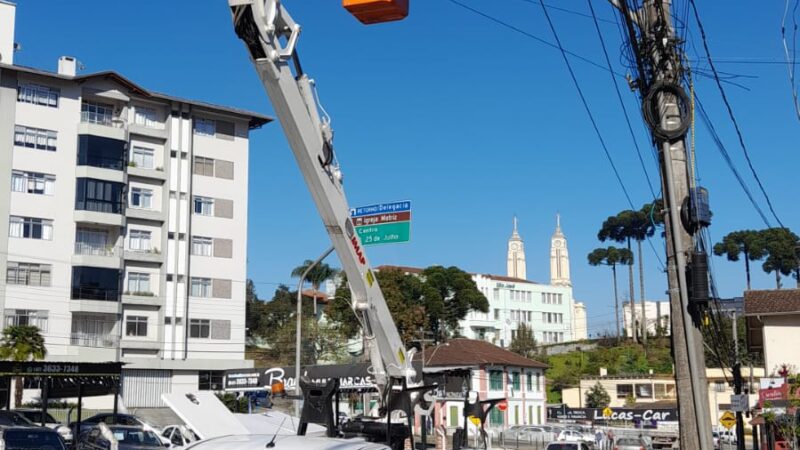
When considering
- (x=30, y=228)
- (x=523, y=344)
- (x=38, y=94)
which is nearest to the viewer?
(x=30, y=228)

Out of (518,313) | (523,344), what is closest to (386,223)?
(523,344)

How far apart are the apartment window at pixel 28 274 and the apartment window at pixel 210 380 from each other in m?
11.1

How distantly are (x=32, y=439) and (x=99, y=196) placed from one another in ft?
113

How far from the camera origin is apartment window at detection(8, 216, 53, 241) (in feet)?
176

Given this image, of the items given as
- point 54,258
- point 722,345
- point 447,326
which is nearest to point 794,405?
point 722,345

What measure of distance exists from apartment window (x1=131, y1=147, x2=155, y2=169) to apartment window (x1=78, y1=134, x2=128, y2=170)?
1.17 metres

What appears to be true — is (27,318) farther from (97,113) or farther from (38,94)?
(97,113)

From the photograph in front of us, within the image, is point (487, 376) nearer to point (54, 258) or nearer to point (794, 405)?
point (54, 258)

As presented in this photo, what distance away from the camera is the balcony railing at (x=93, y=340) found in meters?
54.5

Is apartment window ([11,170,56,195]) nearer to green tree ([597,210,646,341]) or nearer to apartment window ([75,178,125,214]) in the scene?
apartment window ([75,178,125,214])

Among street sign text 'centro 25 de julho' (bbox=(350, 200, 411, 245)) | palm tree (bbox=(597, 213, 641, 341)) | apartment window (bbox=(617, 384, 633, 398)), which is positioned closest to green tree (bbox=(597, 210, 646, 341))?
palm tree (bbox=(597, 213, 641, 341))

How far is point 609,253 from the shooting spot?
119 m

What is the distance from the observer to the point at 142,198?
59.1 metres

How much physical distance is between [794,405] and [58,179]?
1769 inches
